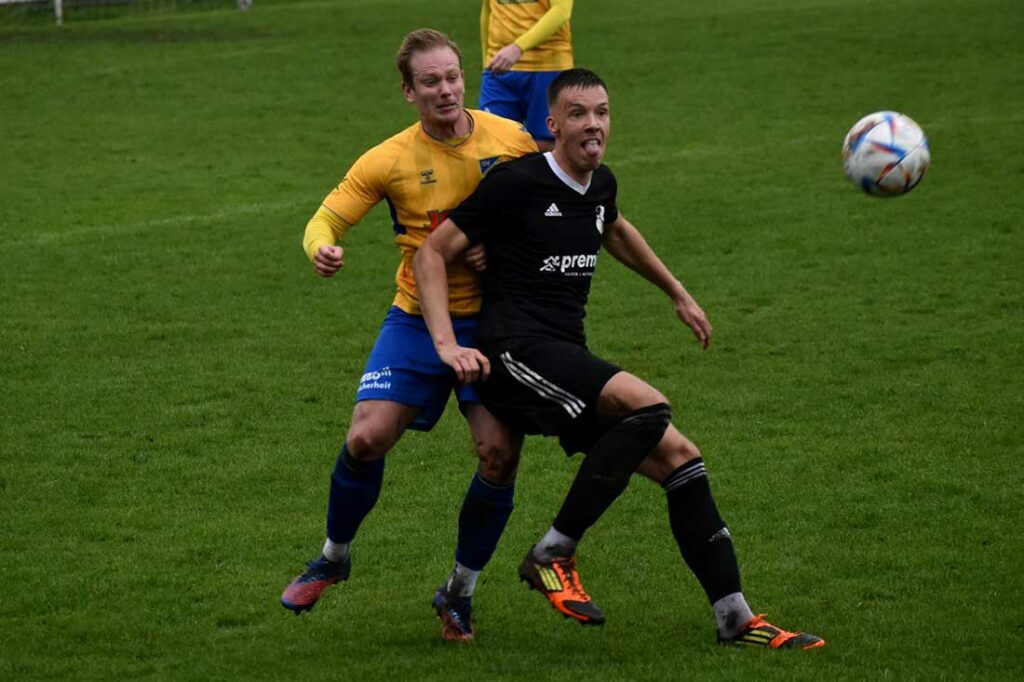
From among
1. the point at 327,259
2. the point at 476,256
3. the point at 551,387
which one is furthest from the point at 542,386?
the point at 327,259

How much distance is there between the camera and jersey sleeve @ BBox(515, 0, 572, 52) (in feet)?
40.9

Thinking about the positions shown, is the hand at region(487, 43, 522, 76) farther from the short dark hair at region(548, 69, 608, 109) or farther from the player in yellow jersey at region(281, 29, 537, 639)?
the short dark hair at region(548, 69, 608, 109)

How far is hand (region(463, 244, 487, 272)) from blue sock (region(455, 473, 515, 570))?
859mm

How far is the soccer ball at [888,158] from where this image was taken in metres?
8.48

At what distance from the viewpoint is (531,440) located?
9.71 meters

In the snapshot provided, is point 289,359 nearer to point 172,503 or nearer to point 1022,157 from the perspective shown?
point 172,503

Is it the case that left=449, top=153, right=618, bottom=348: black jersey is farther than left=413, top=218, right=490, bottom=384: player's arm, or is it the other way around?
left=449, top=153, right=618, bottom=348: black jersey

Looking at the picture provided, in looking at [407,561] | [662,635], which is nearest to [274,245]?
[407,561]

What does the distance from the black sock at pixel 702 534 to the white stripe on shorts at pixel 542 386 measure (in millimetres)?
483

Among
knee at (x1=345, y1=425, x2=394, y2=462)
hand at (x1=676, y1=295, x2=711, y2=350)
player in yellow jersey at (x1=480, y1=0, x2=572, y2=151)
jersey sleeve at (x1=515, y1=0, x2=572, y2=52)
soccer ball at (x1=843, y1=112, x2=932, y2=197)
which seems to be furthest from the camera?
player in yellow jersey at (x1=480, y1=0, x2=572, y2=151)

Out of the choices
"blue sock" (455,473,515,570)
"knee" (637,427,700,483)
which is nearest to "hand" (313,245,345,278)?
"blue sock" (455,473,515,570)

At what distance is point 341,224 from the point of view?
6.79 metres

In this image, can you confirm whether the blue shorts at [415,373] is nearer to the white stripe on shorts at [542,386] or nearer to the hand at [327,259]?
the white stripe on shorts at [542,386]

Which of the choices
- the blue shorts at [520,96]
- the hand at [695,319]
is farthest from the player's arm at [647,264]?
the blue shorts at [520,96]
